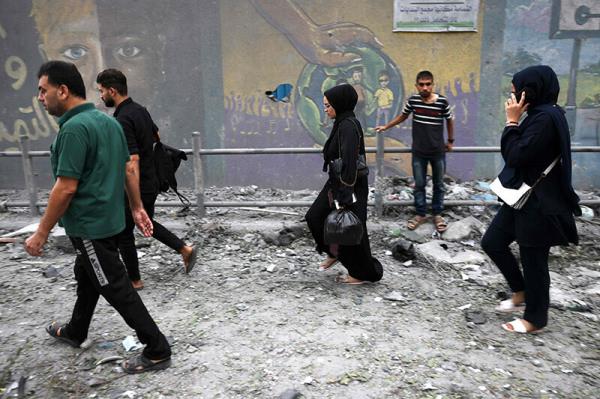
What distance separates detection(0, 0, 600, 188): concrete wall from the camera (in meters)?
7.51

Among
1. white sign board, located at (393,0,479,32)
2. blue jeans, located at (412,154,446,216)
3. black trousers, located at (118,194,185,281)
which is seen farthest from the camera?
white sign board, located at (393,0,479,32)

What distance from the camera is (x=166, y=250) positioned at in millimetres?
5270

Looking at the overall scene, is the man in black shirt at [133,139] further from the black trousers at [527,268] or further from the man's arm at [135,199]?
the black trousers at [527,268]

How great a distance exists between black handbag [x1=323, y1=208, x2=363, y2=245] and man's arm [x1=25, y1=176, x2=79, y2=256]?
195cm

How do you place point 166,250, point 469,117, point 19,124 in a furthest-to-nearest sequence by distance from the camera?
point 19,124 < point 469,117 < point 166,250

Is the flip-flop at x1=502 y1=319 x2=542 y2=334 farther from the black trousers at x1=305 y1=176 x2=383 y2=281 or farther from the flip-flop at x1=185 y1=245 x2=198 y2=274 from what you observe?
the flip-flop at x1=185 y1=245 x2=198 y2=274

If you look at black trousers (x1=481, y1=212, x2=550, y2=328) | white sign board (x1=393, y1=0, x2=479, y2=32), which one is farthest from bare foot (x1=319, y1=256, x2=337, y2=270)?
white sign board (x1=393, y1=0, x2=479, y2=32)

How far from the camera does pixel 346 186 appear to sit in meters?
3.93

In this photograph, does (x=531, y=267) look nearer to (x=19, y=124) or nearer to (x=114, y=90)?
(x=114, y=90)

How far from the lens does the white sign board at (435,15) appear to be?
7328 mm

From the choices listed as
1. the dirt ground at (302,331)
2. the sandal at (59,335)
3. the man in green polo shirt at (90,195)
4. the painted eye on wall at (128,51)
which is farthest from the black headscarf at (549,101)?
the painted eye on wall at (128,51)

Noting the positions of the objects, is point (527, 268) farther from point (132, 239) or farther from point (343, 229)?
point (132, 239)

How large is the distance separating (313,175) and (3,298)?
4.93m

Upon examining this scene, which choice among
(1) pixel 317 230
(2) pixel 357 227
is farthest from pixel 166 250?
(2) pixel 357 227
